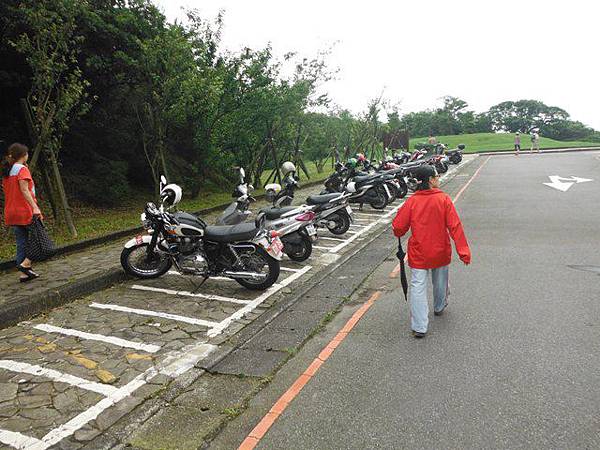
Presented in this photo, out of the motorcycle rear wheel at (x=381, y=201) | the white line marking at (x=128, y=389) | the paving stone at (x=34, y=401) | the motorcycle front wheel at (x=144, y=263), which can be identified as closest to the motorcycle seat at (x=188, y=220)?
the motorcycle front wheel at (x=144, y=263)

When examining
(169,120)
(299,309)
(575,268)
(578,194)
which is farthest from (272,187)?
(578,194)

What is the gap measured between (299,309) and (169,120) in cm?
755

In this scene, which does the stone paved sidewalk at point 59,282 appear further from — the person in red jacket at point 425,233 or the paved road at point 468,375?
the person in red jacket at point 425,233

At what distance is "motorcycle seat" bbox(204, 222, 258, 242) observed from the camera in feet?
21.1

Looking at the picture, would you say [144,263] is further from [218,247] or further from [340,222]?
[340,222]

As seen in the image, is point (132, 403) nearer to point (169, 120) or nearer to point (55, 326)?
point (55, 326)

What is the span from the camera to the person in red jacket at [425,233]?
4879mm

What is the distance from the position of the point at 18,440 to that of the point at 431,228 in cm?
396

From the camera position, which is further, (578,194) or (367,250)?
(578,194)

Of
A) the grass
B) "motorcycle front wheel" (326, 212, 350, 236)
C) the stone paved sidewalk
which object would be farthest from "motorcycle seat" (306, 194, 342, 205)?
the grass

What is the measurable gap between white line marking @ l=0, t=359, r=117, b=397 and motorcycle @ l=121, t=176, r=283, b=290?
2.45 m

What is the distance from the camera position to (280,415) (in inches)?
144

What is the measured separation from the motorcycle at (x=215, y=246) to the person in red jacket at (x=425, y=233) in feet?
7.02

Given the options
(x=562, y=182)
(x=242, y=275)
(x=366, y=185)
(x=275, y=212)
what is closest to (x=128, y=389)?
(x=242, y=275)
